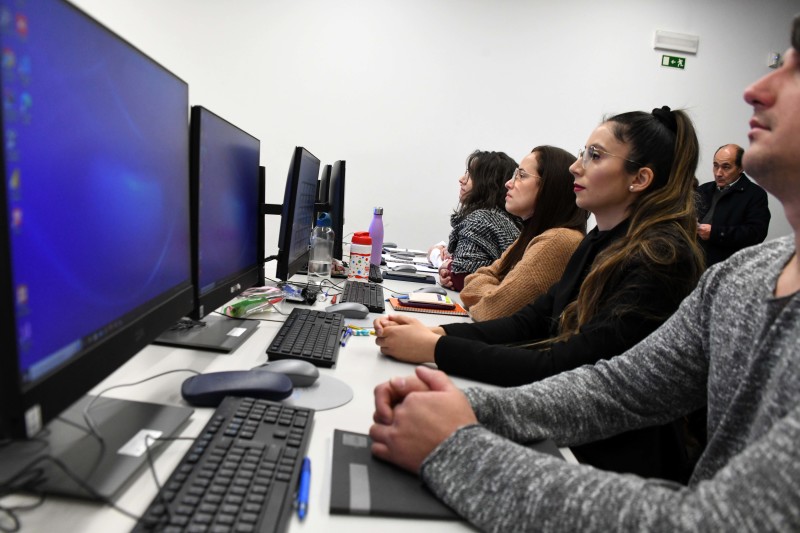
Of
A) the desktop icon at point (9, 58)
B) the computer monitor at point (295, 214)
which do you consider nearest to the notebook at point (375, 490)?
the desktop icon at point (9, 58)

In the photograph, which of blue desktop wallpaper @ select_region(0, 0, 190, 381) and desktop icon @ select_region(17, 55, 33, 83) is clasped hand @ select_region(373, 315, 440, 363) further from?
desktop icon @ select_region(17, 55, 33, 83)

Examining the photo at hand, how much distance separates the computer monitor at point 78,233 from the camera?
17.4 inches

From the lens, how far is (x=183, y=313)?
0.90 m

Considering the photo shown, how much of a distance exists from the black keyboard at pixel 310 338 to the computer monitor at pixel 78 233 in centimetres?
29

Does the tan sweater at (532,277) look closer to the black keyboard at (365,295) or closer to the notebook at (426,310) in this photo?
the notebook at (426,310)

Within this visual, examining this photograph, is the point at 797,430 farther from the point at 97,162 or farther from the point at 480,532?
the point at 97,162

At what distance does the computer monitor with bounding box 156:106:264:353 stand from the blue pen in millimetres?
461

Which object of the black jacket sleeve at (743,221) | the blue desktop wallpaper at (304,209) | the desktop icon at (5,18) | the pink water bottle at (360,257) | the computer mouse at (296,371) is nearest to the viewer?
the desktop icon at (5,18)

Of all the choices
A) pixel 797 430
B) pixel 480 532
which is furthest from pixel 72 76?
pixel 797 430

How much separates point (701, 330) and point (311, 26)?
383 centimetres

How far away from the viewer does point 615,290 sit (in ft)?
3.82

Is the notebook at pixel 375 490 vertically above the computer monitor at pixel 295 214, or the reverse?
the computer monitor at pixel 295 214

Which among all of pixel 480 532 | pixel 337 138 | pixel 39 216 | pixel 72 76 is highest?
pixel 337 138

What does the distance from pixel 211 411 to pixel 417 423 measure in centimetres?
33
